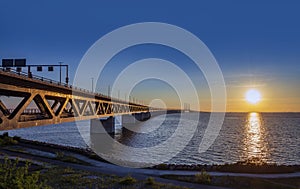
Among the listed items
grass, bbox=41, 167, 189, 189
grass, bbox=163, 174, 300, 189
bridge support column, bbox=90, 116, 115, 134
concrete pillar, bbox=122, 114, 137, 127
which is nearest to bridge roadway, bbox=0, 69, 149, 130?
grass, bbox=41, 167, 189, 189

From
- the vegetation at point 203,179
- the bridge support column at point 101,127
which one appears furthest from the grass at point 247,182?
the bridge support column at point 101,127

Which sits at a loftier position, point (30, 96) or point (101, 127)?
point (30, 96)

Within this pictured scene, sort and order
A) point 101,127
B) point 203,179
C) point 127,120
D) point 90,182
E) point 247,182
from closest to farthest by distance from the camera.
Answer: point 90,182 < point 203,179 < point 247,182 < point 101,127 < point 127,120

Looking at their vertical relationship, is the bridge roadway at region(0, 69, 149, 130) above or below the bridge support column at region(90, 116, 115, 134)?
above

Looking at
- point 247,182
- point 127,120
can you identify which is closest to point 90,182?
point 247,182

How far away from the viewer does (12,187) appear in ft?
26.4

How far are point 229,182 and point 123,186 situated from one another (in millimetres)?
6340

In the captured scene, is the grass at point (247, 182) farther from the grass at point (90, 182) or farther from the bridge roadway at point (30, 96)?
the bridge roadway at point (30, 96)

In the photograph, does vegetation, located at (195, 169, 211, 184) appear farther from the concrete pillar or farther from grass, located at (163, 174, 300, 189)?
the concrete pillar

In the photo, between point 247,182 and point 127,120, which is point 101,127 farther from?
point 247,182

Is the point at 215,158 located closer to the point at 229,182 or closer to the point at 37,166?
the point at 229,182

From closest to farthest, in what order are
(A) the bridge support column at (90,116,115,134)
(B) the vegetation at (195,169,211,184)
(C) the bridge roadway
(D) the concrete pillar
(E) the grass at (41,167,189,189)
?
(E) the grass at (41,167,189,189) < (B) the vegetation at (195,169,211,184) < (C) the bridge roadway < (A) the bridge support column at (90,116,115,134) < (D) the concrete pillar

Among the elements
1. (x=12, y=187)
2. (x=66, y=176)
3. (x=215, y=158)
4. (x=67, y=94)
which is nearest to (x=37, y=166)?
(x=66, y=176)

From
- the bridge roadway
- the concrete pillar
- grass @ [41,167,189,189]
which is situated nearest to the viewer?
grass @ [41,167,189,189]
